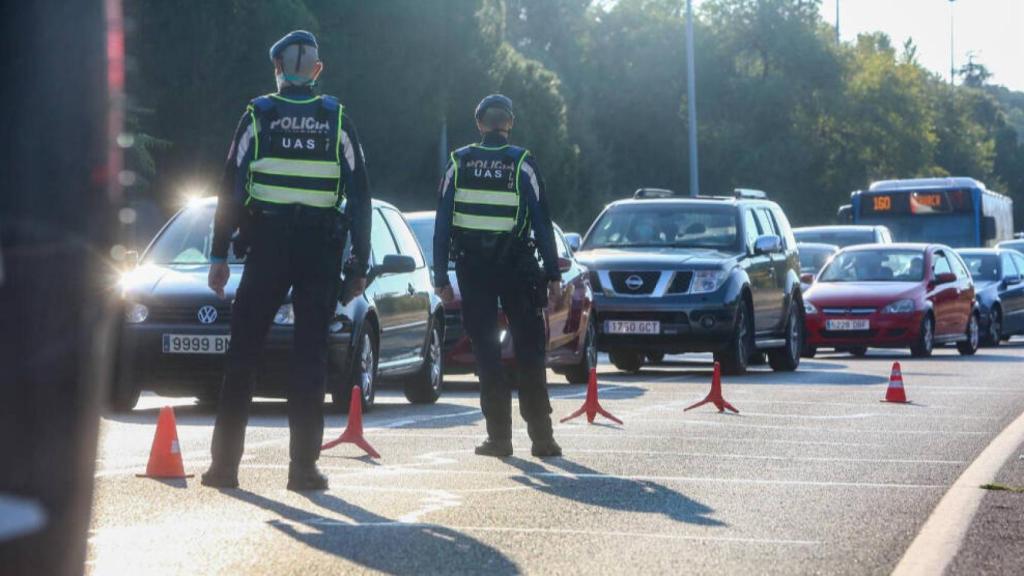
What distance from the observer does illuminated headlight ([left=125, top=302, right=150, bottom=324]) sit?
42.5ft

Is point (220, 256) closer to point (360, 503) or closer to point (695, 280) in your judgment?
point (360, 503)

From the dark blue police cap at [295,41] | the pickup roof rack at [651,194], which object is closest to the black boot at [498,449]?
the dark blue police cap at [295,41]

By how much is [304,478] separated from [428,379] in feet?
23.1

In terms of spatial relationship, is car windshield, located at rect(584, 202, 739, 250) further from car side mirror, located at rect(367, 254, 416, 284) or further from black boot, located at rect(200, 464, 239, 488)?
black boot, located at rect(200, 464, 239, 488)

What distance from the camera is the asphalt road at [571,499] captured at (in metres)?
6.25

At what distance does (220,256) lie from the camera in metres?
8.08

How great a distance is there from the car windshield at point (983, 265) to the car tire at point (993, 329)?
99 centimetres

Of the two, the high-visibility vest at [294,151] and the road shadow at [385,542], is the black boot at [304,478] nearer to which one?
the road shadow at [385,542]

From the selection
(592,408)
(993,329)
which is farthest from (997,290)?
(592,408)

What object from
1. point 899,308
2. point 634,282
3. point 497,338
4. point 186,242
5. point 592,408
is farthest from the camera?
point 899,308

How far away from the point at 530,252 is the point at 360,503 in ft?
8.78

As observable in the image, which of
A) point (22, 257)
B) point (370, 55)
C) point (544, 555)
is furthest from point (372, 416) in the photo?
point (370, 55)

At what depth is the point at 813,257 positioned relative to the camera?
31406 millimetres

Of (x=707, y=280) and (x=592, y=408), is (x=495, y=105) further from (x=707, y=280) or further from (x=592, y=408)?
(x=707, y=280)
